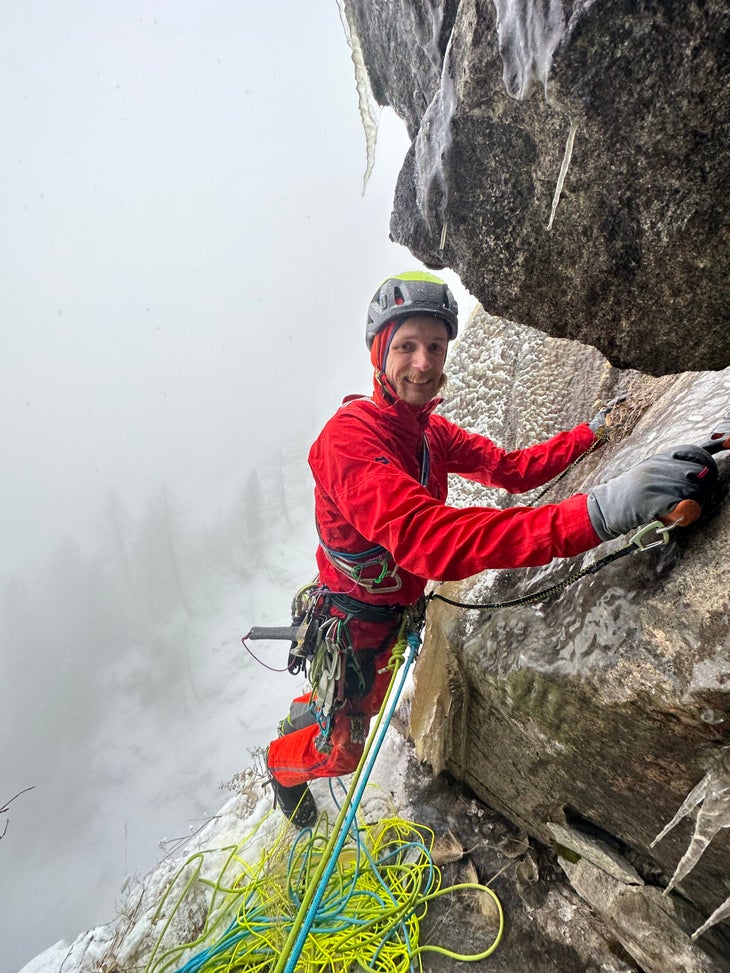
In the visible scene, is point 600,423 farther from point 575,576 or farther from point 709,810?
point 709,810

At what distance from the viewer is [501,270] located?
6.15ft

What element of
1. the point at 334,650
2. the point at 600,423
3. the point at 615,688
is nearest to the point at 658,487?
the point at 615,688

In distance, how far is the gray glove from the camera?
1.47 m

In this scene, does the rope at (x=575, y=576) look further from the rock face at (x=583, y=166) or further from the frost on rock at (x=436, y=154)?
the frost on rock at (x=436, y=154)

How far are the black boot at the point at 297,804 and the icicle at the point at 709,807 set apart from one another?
3.00m

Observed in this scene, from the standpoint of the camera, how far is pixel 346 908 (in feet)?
9.85

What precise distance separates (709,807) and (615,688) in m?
0.41

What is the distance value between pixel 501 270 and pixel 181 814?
3733 cm

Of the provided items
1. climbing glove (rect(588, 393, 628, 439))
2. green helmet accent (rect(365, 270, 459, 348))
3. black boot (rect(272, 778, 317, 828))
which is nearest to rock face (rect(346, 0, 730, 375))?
green helmet accent (rect(365, 270, 459, 348))

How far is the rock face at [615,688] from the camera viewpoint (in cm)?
151

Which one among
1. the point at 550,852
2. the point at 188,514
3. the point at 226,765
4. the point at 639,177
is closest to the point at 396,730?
the point at 550,852

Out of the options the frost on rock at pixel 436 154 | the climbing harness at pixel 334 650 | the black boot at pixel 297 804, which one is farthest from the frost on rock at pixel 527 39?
the black boot at pixel 297 804

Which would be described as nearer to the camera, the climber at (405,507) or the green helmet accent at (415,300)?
the climber at (405,507)

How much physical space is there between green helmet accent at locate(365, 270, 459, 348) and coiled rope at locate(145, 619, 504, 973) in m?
1.87
